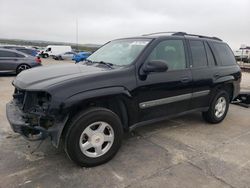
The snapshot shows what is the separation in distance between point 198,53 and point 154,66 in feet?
4.77

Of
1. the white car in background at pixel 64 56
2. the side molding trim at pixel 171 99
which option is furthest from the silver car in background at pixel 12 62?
the white car in background at pixel 64 56

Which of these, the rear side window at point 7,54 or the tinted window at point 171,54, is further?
the rear side window at point 7,54

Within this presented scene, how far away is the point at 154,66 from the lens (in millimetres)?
3498

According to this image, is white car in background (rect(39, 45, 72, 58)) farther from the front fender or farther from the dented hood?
the front fender

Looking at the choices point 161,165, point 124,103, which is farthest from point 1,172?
point 161,165

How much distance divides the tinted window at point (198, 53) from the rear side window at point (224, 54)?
0.50 meters

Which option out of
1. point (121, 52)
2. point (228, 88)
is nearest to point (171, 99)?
point (121, 52)

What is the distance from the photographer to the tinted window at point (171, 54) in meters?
3.87

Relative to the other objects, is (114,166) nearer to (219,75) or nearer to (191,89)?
(191,89)

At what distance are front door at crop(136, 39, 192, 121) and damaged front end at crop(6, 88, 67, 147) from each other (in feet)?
4.06

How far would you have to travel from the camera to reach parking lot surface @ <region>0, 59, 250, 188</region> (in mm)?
2906

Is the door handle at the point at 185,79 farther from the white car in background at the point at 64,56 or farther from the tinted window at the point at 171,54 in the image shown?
the white car in background at the point at 64,56

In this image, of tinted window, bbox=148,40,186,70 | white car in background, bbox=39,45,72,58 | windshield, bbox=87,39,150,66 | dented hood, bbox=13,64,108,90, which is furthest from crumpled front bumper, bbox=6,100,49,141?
white car in background, bbox=39,45,72,58

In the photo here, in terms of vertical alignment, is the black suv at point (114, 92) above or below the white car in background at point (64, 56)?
above
